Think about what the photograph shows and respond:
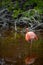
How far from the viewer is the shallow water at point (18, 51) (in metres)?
7.63

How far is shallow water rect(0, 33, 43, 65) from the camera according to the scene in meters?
7.63

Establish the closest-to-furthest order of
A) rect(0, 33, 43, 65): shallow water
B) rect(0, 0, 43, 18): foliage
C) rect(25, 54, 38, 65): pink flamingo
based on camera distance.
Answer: rect(25, 54, 38, 65): pink flamingo → rect(0, 33, 43, 65): shallow water → rect(0, 0, 43, 18): foliage

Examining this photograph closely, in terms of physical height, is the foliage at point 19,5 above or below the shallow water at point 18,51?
below

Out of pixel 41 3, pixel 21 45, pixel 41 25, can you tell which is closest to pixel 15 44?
pixel 21 45

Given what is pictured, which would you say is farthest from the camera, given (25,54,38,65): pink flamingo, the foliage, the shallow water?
the foliage

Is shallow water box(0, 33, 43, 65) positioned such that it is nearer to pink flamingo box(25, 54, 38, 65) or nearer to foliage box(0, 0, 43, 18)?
pink flamingo box(25, 54, 38, 65)

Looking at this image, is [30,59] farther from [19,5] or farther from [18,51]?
[19,5]

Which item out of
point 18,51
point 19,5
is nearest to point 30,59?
point 18,51

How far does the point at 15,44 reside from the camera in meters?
9.79

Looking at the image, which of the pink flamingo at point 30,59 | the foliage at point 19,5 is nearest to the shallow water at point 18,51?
the pink flamingo at point 30,59

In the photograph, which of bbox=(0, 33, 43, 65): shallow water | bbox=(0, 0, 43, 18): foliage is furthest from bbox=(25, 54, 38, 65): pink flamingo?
bbox=(0, 0, 43, 18): foliage

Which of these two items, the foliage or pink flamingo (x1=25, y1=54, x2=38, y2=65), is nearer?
pink flamingo (x1=25, y1=54, x2=38, y2=65)

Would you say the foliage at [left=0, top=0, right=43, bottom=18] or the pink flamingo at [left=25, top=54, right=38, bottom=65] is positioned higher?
the pink flamingo at [left=25, top=54, right=38, bottom=65]

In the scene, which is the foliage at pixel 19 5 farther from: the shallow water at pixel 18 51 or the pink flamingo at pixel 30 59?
the pink flamingo at pixel 30 59
